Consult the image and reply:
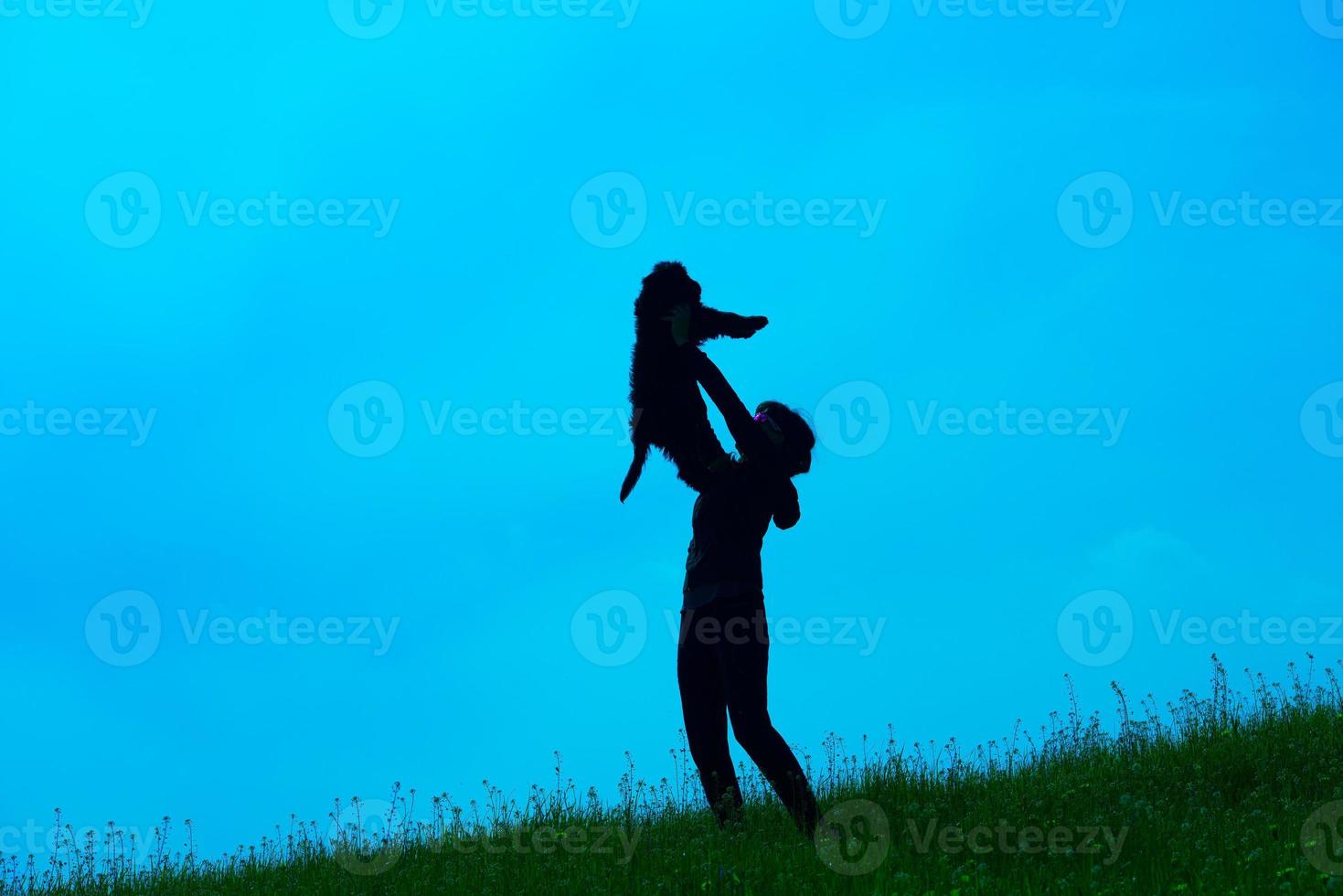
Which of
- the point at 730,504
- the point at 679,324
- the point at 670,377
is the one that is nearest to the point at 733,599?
the point at 730,504

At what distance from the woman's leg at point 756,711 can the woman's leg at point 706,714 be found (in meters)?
0.20

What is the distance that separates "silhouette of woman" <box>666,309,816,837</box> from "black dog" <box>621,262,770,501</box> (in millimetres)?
91

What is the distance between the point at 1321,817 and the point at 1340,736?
3.35 m

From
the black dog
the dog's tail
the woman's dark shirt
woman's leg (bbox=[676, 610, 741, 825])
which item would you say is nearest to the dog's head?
the black dog

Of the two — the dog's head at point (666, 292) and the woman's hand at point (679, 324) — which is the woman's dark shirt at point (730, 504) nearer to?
the woman's hand at point (679, 324)

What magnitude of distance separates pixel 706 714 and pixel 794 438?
2267mm

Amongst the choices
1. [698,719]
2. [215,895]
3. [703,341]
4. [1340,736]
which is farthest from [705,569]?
[1340,736]

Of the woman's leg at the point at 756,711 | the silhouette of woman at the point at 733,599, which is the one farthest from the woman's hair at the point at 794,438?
the woman's leg at the point at 756,711

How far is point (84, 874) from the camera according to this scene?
11.4m

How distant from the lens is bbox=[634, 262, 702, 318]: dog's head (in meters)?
9.59

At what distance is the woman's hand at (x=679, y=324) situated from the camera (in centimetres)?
954

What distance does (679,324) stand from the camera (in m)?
9.54

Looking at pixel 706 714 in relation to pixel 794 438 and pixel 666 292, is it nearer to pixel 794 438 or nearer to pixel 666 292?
pixel 794 438

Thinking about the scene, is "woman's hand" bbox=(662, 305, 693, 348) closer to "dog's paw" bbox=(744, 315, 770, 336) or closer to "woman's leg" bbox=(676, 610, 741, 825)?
"dog's paw" bbox=(744, 315, 770, 336)
